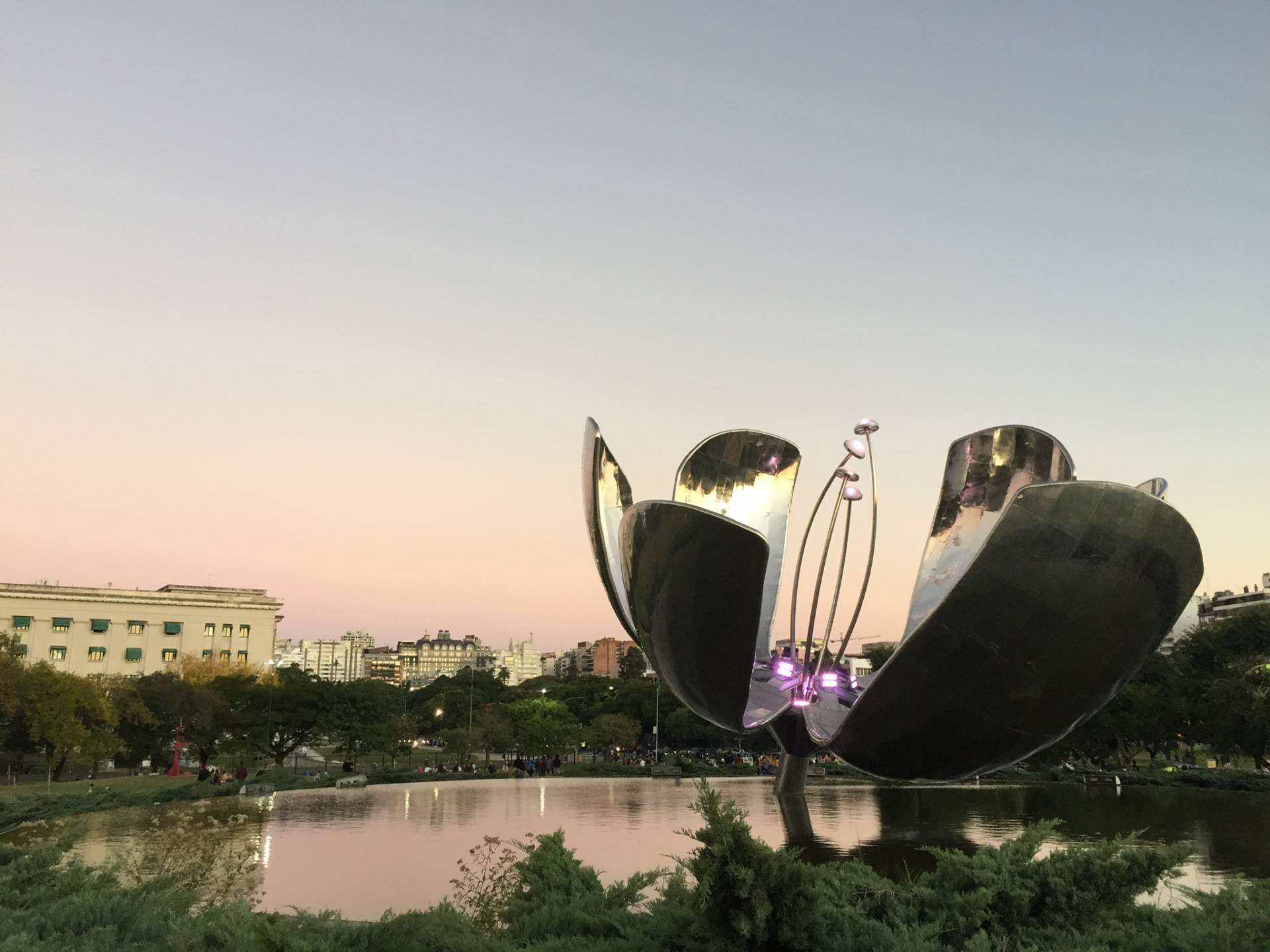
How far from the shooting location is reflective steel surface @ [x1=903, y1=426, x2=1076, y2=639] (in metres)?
14.5

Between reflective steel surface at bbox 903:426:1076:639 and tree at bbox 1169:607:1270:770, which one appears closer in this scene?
reflective steel surface at bbox 903:426:1076:639

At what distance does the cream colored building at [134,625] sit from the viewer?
3024 inches

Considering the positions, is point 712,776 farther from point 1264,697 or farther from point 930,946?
point 930,946

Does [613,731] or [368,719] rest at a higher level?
[368,719]

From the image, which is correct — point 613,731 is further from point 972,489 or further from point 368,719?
point 972,489

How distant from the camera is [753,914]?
482cm

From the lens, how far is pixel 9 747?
3662cm

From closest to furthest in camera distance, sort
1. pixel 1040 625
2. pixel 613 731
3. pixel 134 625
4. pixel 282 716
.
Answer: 1. pixel 1040 625
2. pixel 282 716
3. pixel 613 731
4. pixel 134 625

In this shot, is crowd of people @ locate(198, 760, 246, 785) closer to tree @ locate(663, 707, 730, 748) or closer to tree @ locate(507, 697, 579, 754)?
tree @ locate(507, 697, 579, 754)

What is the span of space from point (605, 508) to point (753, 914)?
32.2ft

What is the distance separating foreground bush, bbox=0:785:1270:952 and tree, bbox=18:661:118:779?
30869 mm

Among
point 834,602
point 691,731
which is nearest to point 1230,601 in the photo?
point 691,731

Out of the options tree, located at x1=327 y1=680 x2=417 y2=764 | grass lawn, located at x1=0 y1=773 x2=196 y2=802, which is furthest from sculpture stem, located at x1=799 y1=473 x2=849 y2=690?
tree, located at x1=327 y1=680 x2=417 y2=764

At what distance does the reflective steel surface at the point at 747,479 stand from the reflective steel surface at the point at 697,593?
3.74 m
